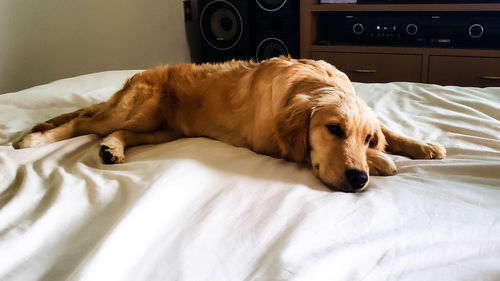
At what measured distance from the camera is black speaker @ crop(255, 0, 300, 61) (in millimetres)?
3355

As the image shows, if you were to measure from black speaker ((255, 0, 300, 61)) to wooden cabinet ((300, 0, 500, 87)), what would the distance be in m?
0.09

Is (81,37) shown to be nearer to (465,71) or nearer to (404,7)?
(404,7)

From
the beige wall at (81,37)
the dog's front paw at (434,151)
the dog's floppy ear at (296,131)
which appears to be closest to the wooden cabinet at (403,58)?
the beige wall at (81,37)

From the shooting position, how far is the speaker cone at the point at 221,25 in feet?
11.4

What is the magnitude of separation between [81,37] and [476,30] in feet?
9.09

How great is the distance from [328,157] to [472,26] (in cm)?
250

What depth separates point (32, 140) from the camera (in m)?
1.36

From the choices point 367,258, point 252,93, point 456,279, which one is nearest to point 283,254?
point 367,258

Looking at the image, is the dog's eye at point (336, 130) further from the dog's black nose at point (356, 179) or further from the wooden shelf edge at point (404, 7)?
the wooden shelf edge at point (404, 7)

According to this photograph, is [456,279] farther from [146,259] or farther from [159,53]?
[159,53]

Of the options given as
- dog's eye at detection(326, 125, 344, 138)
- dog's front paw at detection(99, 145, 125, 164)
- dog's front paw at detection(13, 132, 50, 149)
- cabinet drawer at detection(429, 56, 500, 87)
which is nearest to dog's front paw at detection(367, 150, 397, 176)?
dog's eye at detection(326, 125, 344, 138)

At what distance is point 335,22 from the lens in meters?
3.67

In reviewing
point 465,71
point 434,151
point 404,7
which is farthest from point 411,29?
point 434,151

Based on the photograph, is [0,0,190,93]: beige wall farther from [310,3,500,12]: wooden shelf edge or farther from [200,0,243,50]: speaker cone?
[310,3,500,12]: wooden shelf edge
